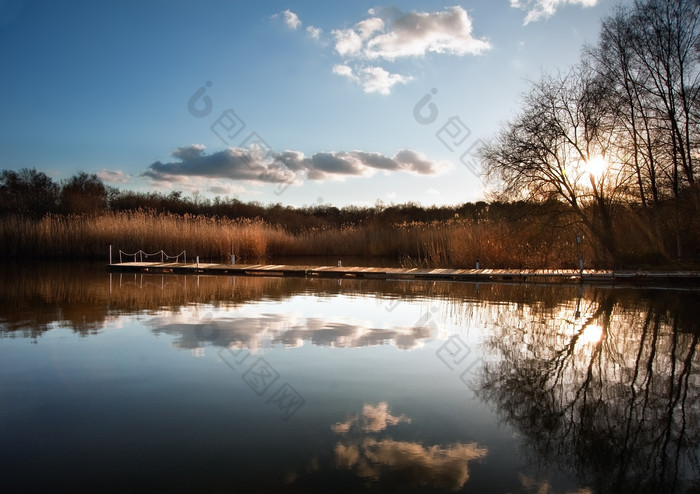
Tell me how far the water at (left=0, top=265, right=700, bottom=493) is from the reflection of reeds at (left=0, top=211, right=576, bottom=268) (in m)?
12.4

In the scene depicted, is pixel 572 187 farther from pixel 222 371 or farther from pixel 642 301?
pixel 222 371

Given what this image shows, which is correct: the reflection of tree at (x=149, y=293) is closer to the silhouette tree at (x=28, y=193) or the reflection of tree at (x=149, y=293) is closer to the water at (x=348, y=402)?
the water at (x=348, y=402)

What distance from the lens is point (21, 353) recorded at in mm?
6145

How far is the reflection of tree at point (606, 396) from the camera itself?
11.5ft

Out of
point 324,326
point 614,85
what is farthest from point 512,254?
point 324,326

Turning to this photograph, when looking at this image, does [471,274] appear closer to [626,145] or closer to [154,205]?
[626,145]

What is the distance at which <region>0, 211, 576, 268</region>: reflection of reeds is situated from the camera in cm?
2200

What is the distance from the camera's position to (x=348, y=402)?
4.62 m

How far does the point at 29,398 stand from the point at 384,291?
30.7 ft

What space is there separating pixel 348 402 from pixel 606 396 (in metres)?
2.30

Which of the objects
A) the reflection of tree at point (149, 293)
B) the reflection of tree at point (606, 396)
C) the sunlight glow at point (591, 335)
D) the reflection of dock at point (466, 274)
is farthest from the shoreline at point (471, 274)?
the sunlight glow at point (591, 335)

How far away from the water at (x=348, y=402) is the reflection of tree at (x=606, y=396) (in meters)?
0.02

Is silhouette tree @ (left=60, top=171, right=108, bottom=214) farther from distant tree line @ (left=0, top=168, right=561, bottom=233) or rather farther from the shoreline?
the shoreline

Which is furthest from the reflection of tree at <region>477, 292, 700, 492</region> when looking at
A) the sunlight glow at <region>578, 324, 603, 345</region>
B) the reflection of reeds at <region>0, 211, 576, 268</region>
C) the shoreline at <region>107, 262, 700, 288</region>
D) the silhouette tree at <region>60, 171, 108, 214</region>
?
the silhouette tree at <region>60, 171, 108, 214</region>
